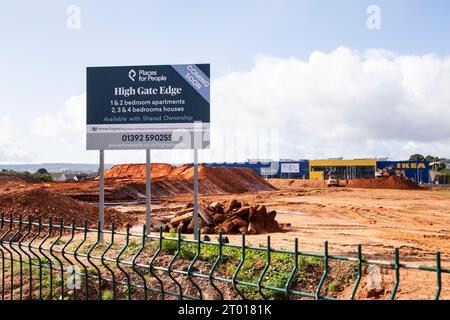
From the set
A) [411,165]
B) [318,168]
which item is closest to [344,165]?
[318,168]

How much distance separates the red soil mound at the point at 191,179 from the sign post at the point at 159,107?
94.7ft

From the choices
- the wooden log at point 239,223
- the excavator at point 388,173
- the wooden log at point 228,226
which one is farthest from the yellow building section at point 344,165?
the wooden log at point 228,226

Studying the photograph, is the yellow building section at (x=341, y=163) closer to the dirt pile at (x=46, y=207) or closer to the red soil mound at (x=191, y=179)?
the red soil mound at (x=191, y=179)

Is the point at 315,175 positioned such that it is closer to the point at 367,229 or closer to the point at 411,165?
the point at 411,165

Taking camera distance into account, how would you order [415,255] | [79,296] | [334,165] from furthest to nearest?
1. [334,165]
2. [415,255]
3. [79,296]

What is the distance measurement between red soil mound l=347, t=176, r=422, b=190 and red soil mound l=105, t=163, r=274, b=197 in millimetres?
10710

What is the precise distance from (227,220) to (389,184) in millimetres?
42756

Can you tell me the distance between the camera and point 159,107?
12.3m

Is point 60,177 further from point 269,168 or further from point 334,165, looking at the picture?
point 334,165

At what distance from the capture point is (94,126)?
12688 mm

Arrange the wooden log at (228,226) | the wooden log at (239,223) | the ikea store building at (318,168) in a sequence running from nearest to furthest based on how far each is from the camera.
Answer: the wooden log at (228,226) < the wooden log at (239,223) < the ikea store building at (318,168)

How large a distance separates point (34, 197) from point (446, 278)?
47.7 ft

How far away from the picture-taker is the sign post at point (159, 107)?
12.2 m

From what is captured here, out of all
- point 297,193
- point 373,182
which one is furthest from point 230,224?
point 373,182
